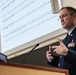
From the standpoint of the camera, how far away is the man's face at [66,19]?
6.32 ft

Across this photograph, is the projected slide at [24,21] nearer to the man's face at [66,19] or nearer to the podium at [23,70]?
the man's face at [66,19]

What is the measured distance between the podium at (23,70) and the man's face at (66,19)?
0.54 metres

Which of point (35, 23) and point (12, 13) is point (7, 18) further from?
point (35, 23)

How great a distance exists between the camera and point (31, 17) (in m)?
2.81

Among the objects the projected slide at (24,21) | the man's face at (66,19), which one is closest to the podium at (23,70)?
the man's face at (66,19)

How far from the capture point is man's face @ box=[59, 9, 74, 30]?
1.93 meters

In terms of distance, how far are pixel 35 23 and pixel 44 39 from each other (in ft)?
0.87

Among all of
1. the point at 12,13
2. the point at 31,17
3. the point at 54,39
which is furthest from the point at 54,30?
the point at 12,13

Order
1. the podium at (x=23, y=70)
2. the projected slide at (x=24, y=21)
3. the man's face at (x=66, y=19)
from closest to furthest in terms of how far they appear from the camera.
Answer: the podium at (x=23, y=70), the man's face at (x=66, y=19), the projected slide at (x=24, y=21)

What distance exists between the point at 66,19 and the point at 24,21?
1035 millimetres

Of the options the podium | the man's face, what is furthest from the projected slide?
the podium

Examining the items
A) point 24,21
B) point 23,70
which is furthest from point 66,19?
point 24,21

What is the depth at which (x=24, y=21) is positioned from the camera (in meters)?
2.90

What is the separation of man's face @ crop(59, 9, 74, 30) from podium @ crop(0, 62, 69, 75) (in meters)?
0.54
